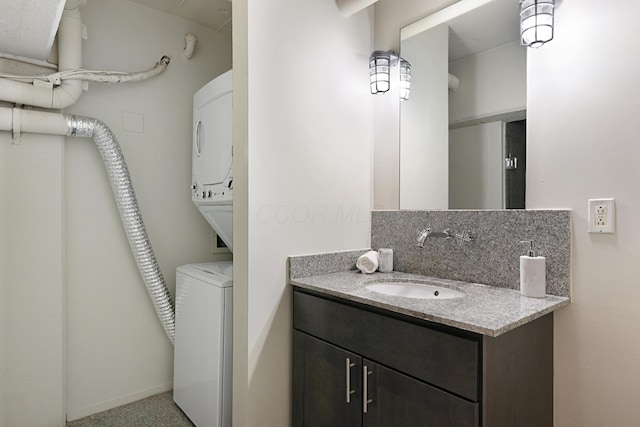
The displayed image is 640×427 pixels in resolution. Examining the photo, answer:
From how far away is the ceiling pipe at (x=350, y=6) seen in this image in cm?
177

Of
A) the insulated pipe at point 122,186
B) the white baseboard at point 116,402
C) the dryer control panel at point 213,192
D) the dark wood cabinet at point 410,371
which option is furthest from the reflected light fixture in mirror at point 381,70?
the white baseboard at point 116,402

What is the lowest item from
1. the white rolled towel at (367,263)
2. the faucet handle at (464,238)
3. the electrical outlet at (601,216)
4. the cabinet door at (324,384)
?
the cabinet door at (324,384)

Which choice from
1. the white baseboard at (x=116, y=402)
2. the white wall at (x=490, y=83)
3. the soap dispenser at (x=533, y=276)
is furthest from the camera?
the white baseboard at (x=116, y=402)

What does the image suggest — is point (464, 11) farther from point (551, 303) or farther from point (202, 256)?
point (202, 256)

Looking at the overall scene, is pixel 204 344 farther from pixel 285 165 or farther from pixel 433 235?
pixel 433 235

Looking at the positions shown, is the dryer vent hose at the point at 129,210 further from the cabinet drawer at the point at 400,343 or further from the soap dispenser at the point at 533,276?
the soap dispenser at the point at 533,276

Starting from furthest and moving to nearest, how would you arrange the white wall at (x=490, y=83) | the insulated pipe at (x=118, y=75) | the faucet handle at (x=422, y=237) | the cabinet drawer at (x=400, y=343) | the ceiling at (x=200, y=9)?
the ceiling at (x=200, y=9) < the insulated pipe at (x=118, y=75) < the faucet handle at (x=422, y=237) < the white wall at (x=490, y=83) < the cabinet drawer at (x=400, y=343)

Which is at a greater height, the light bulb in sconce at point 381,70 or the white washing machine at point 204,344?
the light bulb in sconce at point 381,70

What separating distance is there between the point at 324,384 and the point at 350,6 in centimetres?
177

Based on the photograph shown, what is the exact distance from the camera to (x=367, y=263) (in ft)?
6.04

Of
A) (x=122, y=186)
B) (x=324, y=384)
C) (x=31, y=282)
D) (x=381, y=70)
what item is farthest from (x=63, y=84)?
(x=324, y=384)

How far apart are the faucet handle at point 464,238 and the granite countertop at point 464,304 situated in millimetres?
181

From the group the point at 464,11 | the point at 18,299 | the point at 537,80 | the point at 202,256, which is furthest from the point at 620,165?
the point at 18,299

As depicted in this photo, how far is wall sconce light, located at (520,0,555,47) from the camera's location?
1335 millimetres
